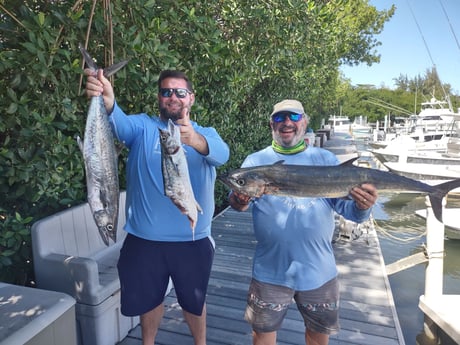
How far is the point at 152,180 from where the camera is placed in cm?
262

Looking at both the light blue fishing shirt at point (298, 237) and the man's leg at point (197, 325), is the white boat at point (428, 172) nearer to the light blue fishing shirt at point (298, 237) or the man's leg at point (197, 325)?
the light blue fishing shirt at point (298, 237)

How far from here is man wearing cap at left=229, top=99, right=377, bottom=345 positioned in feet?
8.23

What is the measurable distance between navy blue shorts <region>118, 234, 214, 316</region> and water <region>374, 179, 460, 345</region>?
4.62 meters

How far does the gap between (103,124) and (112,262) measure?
2270 millimetres

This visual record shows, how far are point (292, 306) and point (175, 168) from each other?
3.10m

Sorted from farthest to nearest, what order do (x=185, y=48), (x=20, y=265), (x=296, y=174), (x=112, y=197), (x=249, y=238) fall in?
1. (x=249, y=238)
2. (x=185, y=48)
3. (x=20, y=265)
4. (x=296, y=174)
5. (x=112, y=197)

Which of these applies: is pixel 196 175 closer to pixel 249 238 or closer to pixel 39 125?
pixel 39 125

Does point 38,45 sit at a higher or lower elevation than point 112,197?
higher

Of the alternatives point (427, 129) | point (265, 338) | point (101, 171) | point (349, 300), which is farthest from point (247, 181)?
point (427, 129)

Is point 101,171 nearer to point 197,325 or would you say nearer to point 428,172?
point 197,325

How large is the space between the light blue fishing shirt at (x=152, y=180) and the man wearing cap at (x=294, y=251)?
35cm

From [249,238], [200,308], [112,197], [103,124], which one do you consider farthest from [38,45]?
[249,238]

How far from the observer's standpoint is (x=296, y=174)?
2277 millimetres

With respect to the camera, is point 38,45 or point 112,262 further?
point 112,262
